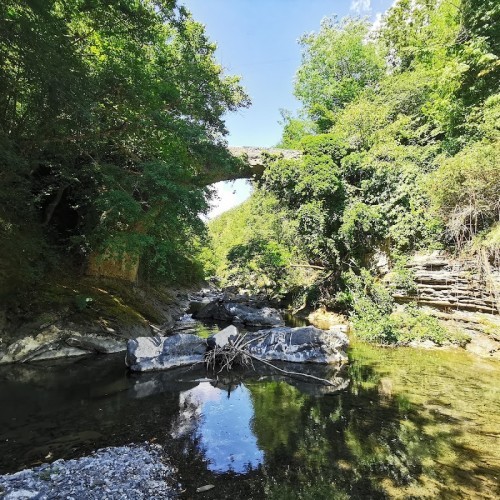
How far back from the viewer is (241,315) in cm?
1445

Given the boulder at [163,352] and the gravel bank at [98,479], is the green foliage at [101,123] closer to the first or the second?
the boulder at [163,352]

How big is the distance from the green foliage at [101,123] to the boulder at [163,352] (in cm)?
285

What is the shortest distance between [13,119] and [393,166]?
39.9 feet

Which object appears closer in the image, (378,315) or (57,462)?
(57,462)

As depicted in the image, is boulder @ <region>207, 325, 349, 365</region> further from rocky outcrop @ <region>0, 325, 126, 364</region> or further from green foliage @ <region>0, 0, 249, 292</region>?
green foliage @ <region>0, 0, 249, 292</region>

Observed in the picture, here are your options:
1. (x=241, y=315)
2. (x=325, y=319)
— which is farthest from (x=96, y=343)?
(x=325, y=319)

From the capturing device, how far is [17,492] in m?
3.02

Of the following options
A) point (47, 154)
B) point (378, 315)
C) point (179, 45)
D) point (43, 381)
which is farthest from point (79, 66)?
→ point (378, 315)

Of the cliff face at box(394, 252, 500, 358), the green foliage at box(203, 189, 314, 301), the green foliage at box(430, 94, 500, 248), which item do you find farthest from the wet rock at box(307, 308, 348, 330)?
the green foliage at box(430, 94, 500, 248)

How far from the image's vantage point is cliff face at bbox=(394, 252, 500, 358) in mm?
8820

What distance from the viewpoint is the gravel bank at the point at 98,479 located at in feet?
9.99

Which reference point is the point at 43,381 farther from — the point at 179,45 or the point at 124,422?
the point at 179,45

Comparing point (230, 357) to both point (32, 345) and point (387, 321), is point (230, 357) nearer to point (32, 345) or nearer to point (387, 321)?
point (32, 345)

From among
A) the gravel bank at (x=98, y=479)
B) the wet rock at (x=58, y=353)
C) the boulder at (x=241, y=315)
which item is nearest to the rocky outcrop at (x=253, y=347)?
the wet rock at (x=58, y=353)
